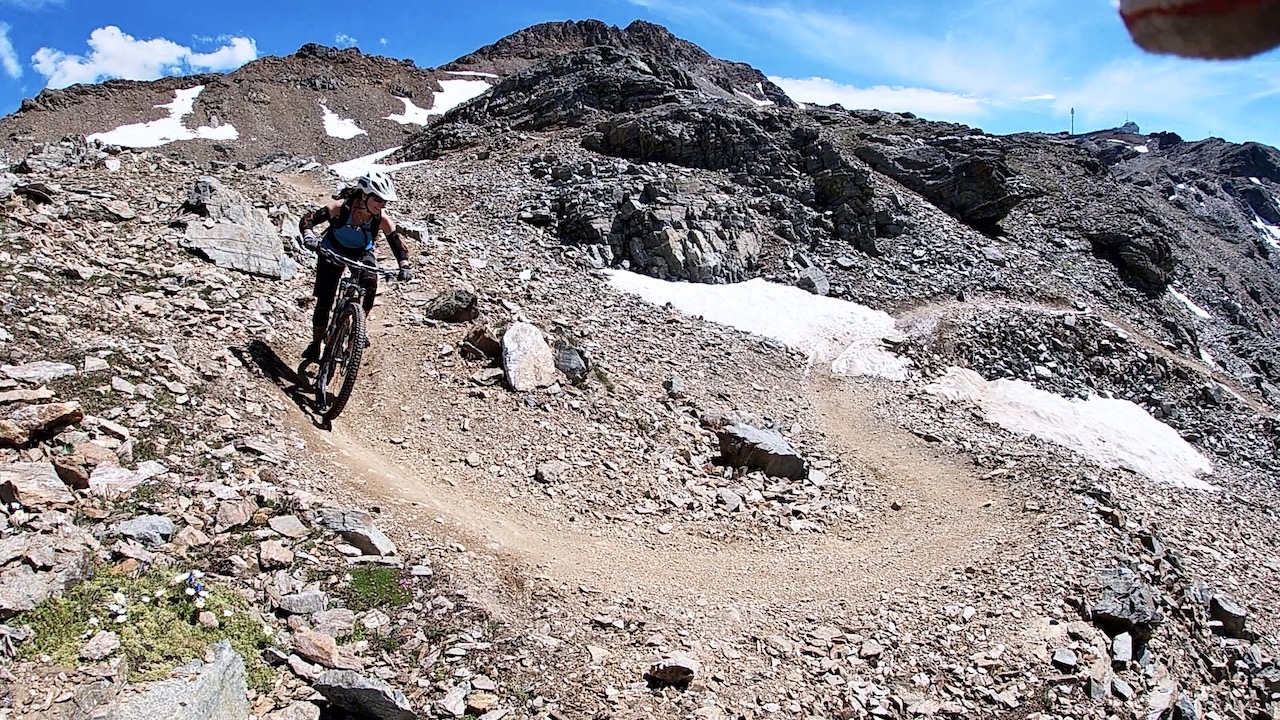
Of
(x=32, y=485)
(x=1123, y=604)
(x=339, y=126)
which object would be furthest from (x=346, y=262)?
(x=339, y=126)

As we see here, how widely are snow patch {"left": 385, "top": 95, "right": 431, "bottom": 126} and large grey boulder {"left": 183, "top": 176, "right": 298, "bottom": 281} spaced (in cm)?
6381

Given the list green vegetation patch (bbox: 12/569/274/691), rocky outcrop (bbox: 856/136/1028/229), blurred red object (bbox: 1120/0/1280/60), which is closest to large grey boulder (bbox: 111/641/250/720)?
green vegetation patch (bbox: 12/569/274/691)

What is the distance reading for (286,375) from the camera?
9.82 m

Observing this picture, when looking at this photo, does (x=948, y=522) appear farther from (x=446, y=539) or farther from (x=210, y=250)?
(x=210, y=250)

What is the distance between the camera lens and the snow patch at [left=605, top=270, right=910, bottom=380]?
20.4 meters

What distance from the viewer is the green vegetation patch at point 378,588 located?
586 centimetres

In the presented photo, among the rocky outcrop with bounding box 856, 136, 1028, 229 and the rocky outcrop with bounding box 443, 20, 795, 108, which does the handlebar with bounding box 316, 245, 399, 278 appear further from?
the rocky outcrop with bounding box 443, 20, 795, 108

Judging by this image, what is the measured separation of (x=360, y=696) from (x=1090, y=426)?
20.8m

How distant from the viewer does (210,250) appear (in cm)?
1223

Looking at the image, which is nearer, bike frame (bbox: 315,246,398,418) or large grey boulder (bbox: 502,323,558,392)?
bike frame (bbox: 315,246,398,418)

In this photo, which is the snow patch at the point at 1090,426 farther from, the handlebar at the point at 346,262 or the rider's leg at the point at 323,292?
the rider's leg at the point at 323,292

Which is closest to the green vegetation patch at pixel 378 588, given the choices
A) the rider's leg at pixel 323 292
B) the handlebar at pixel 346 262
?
the handlebar at pixel 346 262

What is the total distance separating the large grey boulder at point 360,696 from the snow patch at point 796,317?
52.7ft

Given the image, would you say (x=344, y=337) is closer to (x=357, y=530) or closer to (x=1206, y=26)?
(x=357, y=530)
